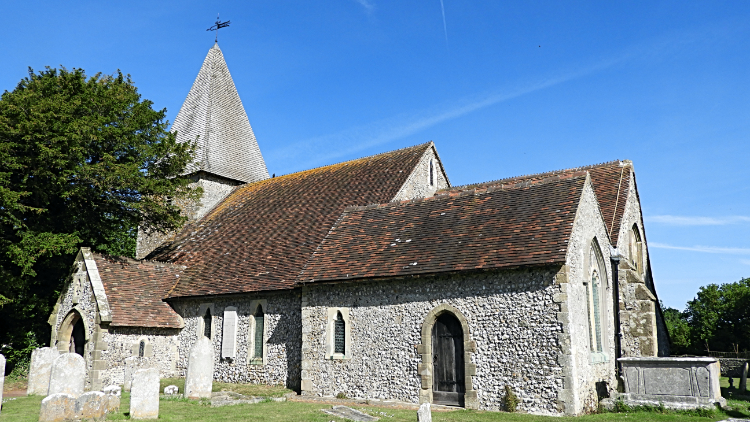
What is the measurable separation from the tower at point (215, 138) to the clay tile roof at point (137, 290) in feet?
18.4

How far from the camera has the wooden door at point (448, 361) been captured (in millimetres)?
14617

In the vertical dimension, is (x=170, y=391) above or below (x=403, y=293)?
below

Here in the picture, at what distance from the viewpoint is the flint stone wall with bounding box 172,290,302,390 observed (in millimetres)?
18350

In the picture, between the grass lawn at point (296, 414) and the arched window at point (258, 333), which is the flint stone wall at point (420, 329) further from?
the arched window at point (258, 333)

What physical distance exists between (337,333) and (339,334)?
0.09 metres

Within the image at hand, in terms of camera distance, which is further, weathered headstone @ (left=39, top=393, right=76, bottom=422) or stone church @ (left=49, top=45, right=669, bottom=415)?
stone church @ (left=49, top=45, right=669, bottom=415)

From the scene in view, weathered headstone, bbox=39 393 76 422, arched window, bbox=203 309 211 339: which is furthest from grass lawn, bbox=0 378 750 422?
arched window, bbox=203 309 211 339

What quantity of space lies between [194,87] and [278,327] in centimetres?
1888

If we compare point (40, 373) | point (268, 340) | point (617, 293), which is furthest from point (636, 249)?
point (40, 373)

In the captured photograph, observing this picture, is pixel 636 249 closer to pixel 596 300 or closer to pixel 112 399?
pixel 596 300

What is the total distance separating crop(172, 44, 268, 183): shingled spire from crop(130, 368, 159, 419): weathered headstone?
60.2ft

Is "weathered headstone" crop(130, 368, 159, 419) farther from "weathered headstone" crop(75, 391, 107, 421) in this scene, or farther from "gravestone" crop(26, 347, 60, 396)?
"gravestone" crop(26, 347, 60, 396)

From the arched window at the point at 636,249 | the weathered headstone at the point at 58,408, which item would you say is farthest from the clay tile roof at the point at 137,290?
the arched window at the point at 636,249

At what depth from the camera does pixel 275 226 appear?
2322 cm
